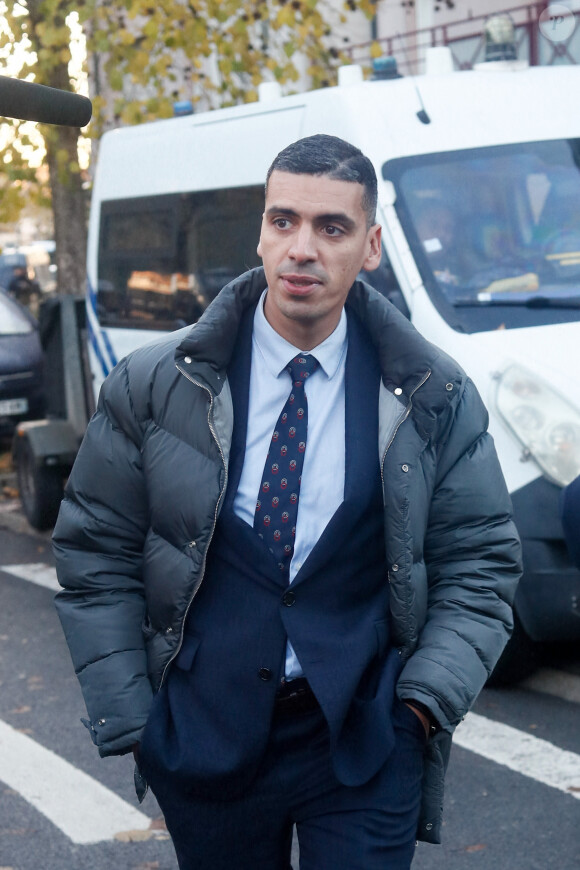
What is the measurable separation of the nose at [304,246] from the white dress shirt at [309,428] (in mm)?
186

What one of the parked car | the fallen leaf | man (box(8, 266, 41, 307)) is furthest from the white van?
man (box(8, 266, 41, 307))

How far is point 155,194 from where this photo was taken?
7.95 metres

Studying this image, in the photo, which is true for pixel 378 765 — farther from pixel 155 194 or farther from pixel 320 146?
pixel 155 194

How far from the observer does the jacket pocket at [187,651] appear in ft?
8.16

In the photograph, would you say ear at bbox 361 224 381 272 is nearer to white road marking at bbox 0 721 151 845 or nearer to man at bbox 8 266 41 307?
white road marking at bbox 0 721 151 845

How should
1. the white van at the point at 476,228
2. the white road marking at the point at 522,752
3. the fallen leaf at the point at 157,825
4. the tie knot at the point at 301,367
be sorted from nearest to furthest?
the tie knot at the point at 301,367, the fallen leaf at the point at 157,825, the white road marking at the point at 522,752, the white van at the point at 476,228

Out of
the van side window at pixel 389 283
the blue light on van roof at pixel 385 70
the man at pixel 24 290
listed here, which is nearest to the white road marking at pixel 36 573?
the van side window at pixel 389 283

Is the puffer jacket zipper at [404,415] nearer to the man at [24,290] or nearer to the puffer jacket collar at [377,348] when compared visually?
the puffer jacket collar at [377,348]

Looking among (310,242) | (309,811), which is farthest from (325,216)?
(309,811)

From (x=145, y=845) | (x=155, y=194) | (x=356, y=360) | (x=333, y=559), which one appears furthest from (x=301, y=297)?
(x=155, y=194)

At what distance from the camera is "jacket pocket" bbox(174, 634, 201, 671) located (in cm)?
249

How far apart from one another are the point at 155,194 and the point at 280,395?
5591 mm

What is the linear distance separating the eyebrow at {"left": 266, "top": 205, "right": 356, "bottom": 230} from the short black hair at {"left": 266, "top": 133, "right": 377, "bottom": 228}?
0.18ft

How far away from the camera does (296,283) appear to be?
2479mm
